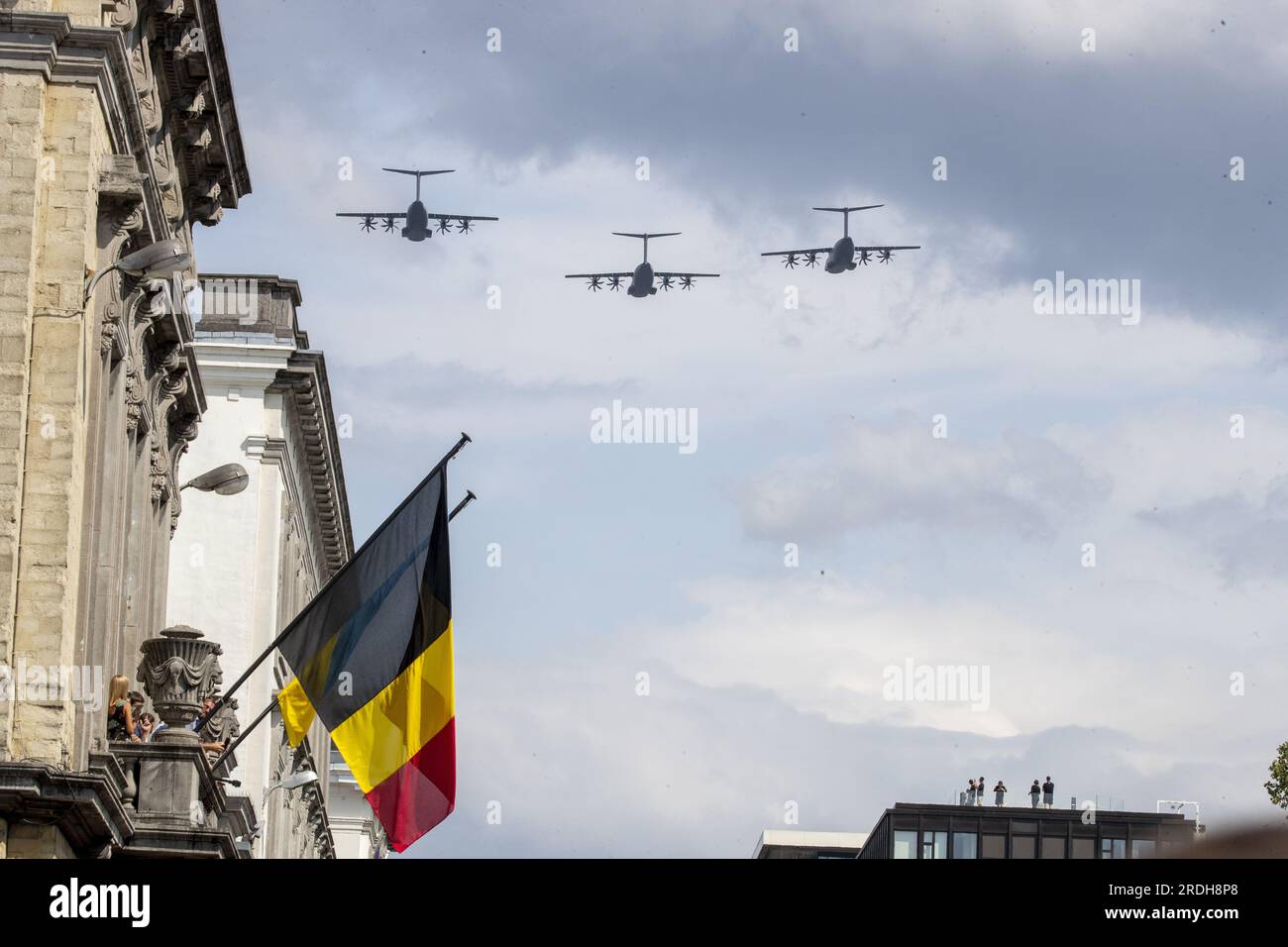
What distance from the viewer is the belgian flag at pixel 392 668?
899 inches

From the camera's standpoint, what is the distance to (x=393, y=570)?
24.3 m

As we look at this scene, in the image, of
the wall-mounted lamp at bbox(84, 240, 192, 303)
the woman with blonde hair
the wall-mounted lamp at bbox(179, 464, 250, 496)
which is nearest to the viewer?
the wall-mounted lamp at bbox(84, 240, 192, 303)

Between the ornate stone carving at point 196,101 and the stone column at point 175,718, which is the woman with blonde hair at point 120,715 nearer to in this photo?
the stone column at point 175,718

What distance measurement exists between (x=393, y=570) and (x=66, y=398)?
4504mm

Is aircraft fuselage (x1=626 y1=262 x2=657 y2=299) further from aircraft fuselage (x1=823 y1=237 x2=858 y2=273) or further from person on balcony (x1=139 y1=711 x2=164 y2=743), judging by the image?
person on balcony (x1=139 y1=711 x2=164 y2=743)

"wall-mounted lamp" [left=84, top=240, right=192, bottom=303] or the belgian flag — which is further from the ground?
"wall-mounted lamp" [left=84, top=240, right=192, bottom=303]

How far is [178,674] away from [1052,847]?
8078 cm

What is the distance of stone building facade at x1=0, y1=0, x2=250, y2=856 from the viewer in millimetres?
24578

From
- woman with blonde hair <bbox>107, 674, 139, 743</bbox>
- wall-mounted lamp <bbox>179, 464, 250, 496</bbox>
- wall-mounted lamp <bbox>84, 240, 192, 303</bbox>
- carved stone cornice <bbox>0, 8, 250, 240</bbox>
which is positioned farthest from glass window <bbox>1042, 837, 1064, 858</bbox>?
wall-mounted lamp <bbox>84, 240, 192, 303</bbox>

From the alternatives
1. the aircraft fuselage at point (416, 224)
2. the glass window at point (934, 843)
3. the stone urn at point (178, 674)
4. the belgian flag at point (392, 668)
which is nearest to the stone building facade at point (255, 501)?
the stone urn at point (178, 674)

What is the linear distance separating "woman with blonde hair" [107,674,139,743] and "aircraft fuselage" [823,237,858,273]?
88.8m

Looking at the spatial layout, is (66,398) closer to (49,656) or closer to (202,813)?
(49,656)
